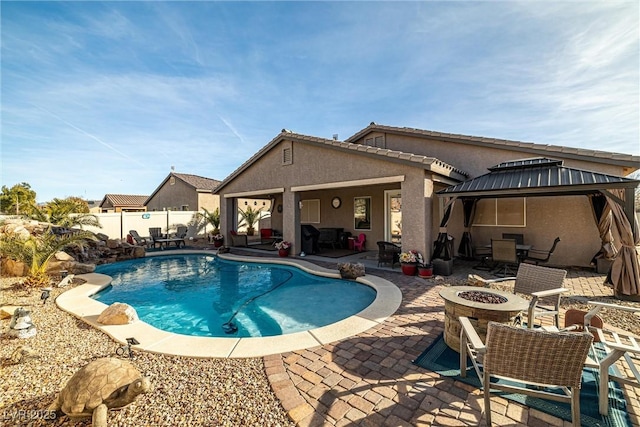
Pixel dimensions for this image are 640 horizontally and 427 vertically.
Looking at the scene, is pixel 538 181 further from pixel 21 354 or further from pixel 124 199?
pixel 124 199

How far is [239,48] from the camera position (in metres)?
10.5

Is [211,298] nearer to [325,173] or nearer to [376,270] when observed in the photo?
[376,270]

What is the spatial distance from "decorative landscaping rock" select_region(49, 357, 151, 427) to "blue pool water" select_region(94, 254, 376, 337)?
10.1 ft

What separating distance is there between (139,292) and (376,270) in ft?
27.4

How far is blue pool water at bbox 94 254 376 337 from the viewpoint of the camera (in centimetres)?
638

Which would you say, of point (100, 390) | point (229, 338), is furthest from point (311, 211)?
point (100, 390)

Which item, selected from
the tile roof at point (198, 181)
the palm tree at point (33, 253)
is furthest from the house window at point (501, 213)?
the tile roof at point (198, 181)

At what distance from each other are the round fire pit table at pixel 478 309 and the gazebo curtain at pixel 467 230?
25.9 ft

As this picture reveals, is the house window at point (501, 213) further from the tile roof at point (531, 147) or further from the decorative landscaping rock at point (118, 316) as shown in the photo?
the decorative landscaping rock at point (118, 316)

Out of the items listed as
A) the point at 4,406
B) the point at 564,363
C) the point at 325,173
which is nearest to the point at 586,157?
the point at 325,173

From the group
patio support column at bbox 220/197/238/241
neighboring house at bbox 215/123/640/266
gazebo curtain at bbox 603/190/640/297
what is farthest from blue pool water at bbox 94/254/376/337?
gazebo curtain at bbox 603/190/640/297

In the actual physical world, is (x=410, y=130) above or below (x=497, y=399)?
above

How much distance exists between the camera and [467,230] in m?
11.6

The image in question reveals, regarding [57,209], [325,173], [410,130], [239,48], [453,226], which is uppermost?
[239,48]
